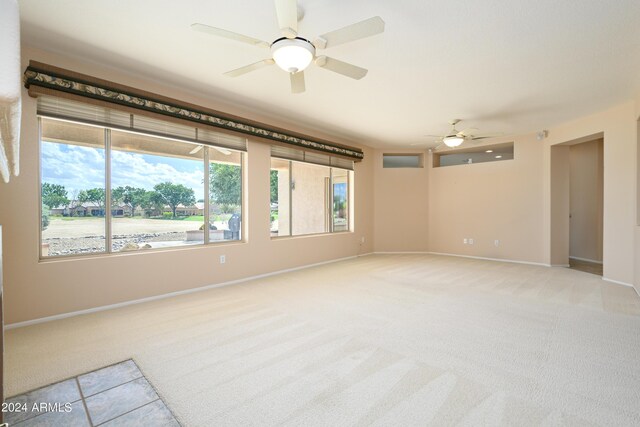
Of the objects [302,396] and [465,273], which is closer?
[302,396]

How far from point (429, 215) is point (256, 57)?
19.7 ft

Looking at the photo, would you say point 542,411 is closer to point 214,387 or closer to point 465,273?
point 214,387

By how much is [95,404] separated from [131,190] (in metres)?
2.59

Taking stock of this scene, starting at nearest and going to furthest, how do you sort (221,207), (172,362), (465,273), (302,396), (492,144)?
1. (302,396)
2. (172,362)
3. (221,207)
4. (465,273)
5. (492,144)

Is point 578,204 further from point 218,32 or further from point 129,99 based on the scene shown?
point 129,99

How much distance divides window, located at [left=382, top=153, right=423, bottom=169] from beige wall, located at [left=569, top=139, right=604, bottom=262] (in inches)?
128

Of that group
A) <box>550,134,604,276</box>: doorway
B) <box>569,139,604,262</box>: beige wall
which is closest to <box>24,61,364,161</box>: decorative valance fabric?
<box>550,134,604,276</box>: doorway

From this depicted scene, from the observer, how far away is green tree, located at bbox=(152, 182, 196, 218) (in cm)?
408

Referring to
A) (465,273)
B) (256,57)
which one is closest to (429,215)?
(465,273)

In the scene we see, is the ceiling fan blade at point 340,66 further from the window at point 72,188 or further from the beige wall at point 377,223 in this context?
the window at point 72,188

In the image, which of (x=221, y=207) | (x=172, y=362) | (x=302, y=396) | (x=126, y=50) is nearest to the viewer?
(x=302, y=396)

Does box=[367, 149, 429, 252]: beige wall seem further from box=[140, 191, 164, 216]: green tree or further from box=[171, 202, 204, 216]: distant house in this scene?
box=[140, 191, 164, 216]: green tree

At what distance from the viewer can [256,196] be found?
4961 mm

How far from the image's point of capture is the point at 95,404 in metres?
1.87
